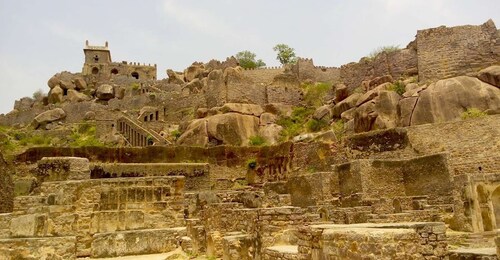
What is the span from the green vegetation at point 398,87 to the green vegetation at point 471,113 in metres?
5.43

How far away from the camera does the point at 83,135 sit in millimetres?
38188

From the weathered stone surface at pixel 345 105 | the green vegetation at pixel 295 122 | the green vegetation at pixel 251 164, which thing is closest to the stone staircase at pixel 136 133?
the green vegetation at pixel 295 122

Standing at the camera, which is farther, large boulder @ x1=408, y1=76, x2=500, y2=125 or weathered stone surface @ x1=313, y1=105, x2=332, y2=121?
weathered stone surface @ x1=313, y1=105, x2=332, y2=121

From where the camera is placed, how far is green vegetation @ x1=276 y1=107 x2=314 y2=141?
31.1 m

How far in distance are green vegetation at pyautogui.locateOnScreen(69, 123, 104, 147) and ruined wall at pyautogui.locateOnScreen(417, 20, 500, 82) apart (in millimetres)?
24464

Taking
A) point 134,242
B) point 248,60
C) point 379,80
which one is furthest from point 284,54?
point 134,242

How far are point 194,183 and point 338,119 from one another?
13.3 metres

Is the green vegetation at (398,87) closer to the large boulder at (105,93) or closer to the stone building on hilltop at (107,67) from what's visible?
the large boulder at (105,93)

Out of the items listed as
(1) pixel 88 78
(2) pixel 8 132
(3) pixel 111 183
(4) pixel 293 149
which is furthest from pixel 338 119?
(1) pixel 88 78

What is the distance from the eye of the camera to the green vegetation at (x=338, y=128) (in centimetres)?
2818

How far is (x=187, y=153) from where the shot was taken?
2409 centimetres

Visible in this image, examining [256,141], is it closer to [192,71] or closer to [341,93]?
[341,93]

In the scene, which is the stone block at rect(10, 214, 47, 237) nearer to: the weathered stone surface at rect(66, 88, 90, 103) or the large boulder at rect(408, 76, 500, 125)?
the large boulder at rect(408, 76, 500, 125)

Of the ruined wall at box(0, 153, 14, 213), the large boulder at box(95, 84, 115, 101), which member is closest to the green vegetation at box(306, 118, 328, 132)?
the ruined wall at box(0, 153, 14, 213)
